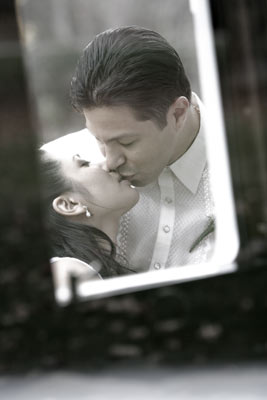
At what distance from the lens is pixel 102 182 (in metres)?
0.93

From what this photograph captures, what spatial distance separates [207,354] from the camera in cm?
293

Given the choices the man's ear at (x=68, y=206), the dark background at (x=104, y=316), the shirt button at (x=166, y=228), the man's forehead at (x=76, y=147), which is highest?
the man's forehead at (x=76, y=147)

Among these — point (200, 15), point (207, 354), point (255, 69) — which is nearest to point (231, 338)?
point (207, 354)

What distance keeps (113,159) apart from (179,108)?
9 centimetres

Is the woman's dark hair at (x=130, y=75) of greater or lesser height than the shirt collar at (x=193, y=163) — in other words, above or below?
above

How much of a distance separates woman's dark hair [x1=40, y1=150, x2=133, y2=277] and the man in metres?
0.02

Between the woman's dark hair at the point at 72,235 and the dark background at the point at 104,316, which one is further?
the dark background at the point at 104,316

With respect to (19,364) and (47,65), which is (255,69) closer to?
(47,65)

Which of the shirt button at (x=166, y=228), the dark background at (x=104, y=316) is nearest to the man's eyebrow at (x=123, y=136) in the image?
the shirt button at (x=166, y=228)

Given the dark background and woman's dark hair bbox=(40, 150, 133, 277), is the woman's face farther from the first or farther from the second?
the dark background

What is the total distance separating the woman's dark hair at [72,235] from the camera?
0.94m

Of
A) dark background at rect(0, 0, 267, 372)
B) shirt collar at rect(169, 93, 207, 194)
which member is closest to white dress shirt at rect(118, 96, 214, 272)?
shirt collar at rect(169, 93, 207, 194)

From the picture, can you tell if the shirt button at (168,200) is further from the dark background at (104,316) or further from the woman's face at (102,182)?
the dark background at (104,316)

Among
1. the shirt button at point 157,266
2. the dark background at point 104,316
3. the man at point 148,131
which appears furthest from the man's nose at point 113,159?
the dark background at point 104,316
